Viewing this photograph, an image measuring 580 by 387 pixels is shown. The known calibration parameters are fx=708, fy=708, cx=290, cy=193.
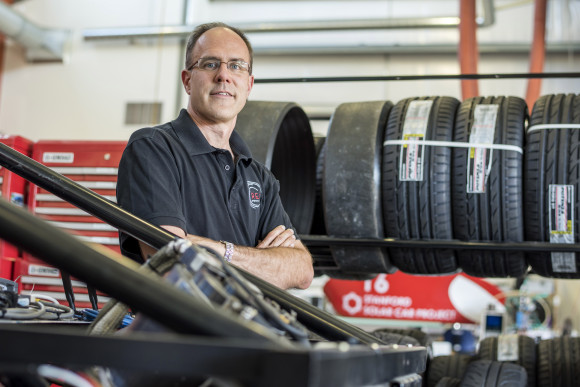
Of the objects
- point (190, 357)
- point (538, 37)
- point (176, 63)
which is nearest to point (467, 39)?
point (538, 37)

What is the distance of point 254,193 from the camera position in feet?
8.39

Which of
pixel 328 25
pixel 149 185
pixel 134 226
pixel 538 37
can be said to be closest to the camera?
pixel 134 226

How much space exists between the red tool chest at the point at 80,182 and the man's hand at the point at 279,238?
1.46m

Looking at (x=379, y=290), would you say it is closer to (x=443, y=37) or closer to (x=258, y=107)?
(x=258, y=107)

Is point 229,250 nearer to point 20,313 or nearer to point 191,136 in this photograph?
point 191,136

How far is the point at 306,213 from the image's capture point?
13.3 ft

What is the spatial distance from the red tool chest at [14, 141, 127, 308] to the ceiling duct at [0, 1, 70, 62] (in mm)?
6181

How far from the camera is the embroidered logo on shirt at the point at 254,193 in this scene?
253cm

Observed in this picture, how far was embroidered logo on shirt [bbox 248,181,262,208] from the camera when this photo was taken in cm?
253

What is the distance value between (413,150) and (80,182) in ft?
5.90

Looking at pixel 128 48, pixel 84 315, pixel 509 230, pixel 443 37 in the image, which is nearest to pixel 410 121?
→ pixel 509 230

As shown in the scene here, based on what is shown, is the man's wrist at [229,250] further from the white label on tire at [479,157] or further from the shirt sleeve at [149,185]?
the white label on tire at [479,157]

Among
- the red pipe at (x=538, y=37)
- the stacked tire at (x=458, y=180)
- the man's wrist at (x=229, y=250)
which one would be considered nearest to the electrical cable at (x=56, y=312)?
the man's wrist at (x=229, y=250)

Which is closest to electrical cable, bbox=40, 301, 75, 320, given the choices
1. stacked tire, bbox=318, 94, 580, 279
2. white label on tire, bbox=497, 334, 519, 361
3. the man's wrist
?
→ the man's wrist
